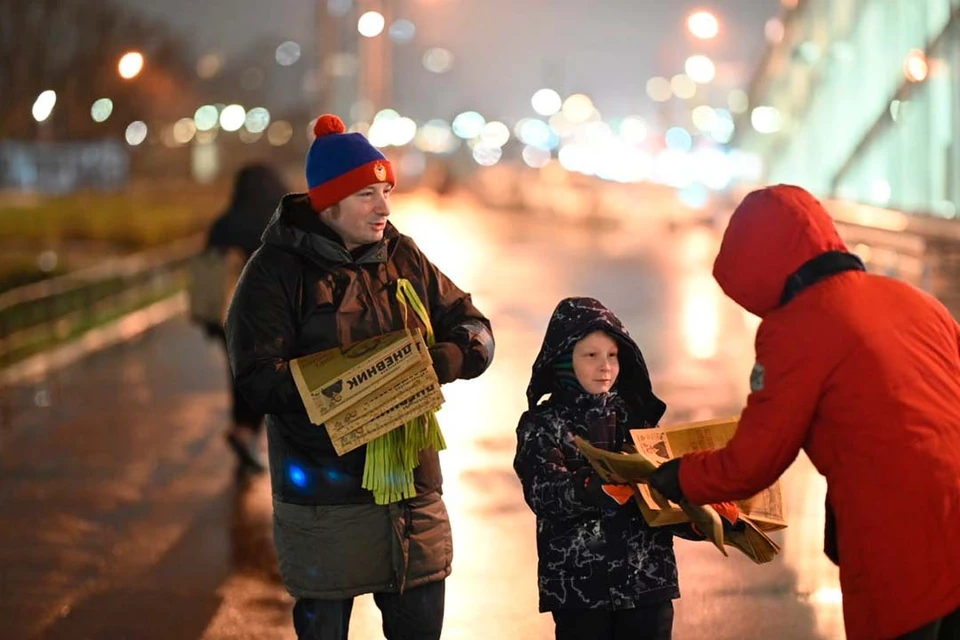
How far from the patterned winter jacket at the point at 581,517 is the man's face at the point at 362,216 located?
63cm

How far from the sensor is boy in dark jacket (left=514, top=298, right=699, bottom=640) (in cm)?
468

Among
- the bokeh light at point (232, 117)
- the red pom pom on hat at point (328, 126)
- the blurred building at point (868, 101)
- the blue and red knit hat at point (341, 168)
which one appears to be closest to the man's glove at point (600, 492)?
the blue and red knit hat at point (341, 168)

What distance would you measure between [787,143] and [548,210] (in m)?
20.1

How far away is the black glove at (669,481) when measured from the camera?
4.23 metres

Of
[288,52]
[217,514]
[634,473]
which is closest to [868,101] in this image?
[217,514]

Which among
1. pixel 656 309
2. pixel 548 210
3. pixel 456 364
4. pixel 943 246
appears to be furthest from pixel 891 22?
pixel 548 210

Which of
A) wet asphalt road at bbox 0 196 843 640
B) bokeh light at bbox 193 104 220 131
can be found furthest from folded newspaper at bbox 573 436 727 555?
bokeh light at bbox 193 104 220 131

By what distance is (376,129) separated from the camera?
184 feet

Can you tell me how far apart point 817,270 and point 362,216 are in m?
1.60

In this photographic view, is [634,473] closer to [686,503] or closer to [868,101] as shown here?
[686,503]

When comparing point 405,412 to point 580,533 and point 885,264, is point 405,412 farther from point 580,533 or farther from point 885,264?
point 885,264

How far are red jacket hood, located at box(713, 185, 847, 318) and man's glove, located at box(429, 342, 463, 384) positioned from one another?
3.68 ft

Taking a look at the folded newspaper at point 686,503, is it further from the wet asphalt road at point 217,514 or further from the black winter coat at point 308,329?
the wet asphalt road at point 217,514

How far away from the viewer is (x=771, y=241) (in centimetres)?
397
